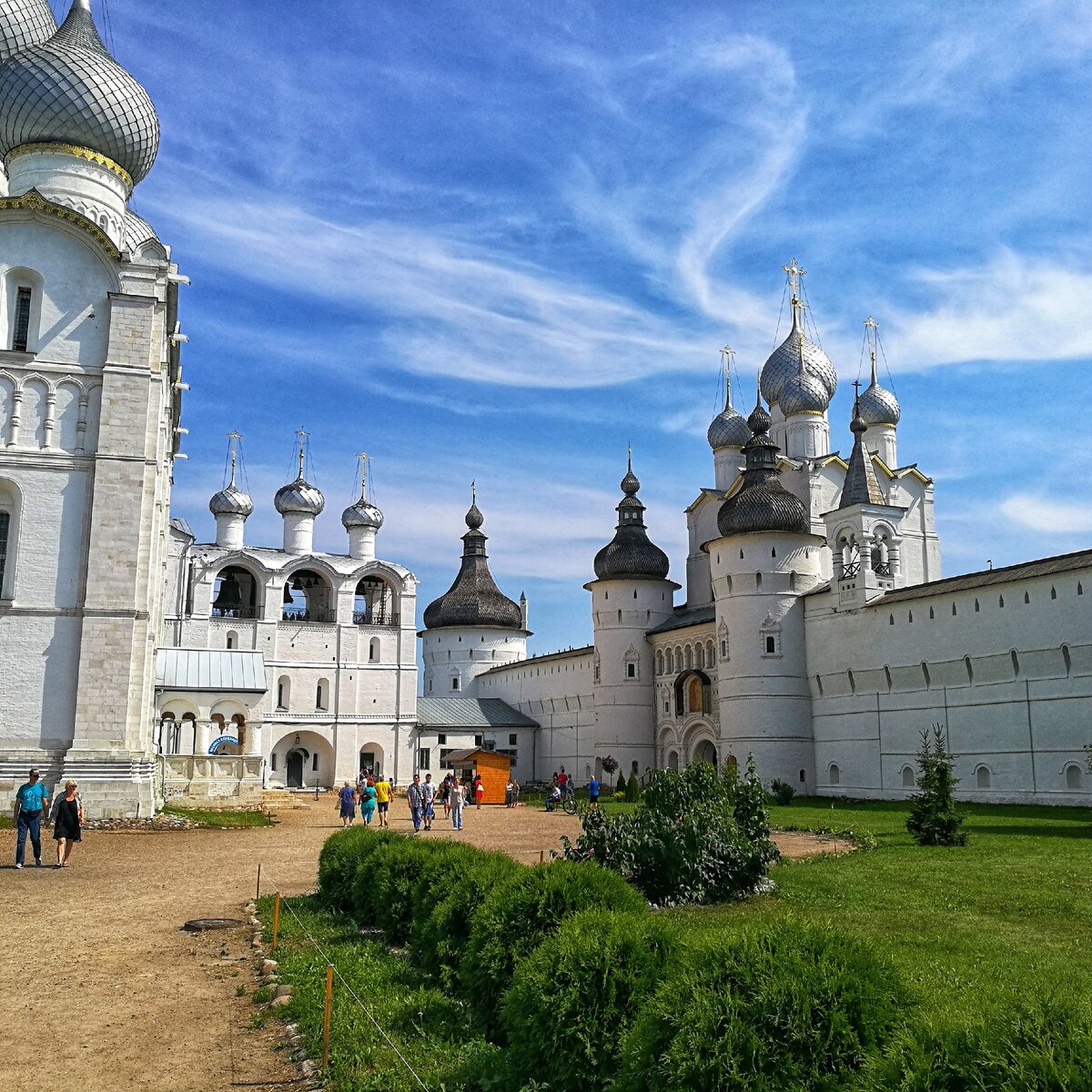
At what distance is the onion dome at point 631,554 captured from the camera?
44.6 m

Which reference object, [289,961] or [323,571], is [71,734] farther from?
[323,571]

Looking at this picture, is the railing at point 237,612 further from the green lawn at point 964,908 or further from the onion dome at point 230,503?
the green lawn at point 964,908

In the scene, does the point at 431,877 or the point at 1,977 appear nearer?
the point at 1,977

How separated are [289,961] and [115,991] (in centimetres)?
132

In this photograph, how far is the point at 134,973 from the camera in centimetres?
827

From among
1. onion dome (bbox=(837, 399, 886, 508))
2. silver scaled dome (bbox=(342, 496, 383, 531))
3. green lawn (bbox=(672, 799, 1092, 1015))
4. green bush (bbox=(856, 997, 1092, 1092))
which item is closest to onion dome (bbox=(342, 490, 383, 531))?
silver scaled dome (bbox=(342, 496, 383, 531))

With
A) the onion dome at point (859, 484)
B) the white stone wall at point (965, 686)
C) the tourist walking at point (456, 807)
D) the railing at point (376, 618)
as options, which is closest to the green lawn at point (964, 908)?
the white stone wall at point (965, 686)

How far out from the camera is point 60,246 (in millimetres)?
22266

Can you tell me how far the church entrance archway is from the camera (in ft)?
156

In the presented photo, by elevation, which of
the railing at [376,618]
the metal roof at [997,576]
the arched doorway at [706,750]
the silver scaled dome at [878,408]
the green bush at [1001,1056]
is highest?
the silver scaled dome at [878,408]

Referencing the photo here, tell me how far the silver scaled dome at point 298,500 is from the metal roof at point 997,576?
90.0 feet

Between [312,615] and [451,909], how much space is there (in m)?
43.3

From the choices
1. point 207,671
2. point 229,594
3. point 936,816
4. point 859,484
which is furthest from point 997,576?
point 229,594

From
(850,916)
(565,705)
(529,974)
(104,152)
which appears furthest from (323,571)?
(529,974)
